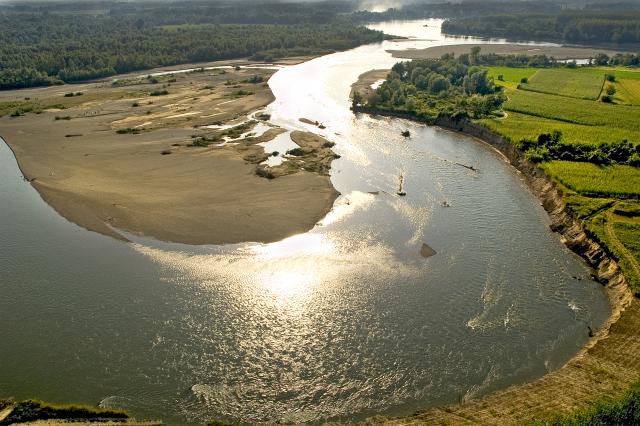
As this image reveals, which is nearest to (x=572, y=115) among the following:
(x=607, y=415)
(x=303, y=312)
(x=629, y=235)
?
(x=629, y=235)

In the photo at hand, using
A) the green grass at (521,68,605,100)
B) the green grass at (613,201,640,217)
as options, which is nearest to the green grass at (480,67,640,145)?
the green grass at (521,68,605,100)

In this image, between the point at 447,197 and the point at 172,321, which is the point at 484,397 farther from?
the point at 447,197

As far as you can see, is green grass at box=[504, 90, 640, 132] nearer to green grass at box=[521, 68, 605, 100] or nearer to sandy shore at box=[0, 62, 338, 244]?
green grass at box=[521, 68, 605, 100]

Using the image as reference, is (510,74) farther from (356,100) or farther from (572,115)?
(356,100)

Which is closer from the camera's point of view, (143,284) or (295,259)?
(143,284)

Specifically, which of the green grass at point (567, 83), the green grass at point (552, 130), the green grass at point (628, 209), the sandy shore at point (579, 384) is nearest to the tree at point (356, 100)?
the green grass at point (552, 130)

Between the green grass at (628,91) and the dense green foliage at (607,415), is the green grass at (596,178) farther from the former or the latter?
the green grass at (628,91)

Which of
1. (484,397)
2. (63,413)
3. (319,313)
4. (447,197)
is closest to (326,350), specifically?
(319,313)
